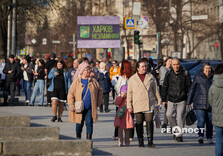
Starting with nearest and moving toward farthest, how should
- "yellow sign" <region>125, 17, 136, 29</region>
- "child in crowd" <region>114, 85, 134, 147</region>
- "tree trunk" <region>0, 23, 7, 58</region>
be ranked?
"child in crowd" <region>114, 85, 134, 147</region> < "yellow sign" <region>125, 17, 136, 29</region> < "tree trunk" <region>0, 23, 7, 58</region>

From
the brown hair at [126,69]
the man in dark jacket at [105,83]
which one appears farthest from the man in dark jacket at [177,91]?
the man in dark jacket at [105,83]

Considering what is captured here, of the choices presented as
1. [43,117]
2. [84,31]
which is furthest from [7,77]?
[84,31]

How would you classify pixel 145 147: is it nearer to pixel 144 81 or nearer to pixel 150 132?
pixel 150 132

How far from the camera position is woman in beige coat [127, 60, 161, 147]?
11.7 m

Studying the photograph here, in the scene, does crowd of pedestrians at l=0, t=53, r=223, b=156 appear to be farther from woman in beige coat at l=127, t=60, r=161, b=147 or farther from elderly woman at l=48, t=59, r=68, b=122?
elderly woman at l=48, t=59, r=68, b=122

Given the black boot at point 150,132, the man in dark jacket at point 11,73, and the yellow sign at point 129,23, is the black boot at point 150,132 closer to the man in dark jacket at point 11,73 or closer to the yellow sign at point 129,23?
the man in dark jacket at point 11,73

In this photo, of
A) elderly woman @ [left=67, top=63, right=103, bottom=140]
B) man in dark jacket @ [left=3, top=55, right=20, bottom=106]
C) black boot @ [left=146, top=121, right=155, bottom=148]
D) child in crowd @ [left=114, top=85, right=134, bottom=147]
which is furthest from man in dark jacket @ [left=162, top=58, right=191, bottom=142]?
man in dark jacket @ [left=3, top=55, right=20, bottom=106]

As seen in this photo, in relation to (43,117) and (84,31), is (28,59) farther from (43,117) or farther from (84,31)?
(84,31)

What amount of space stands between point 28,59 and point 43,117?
8017mm

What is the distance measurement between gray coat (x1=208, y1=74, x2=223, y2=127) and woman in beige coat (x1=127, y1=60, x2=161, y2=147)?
193cm

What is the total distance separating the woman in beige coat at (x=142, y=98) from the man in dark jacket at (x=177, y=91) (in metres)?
1.27

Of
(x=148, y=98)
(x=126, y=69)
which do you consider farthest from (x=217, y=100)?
(x=126, y=69)

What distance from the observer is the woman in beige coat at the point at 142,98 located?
38.3ft

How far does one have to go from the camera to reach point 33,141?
32.4ft
